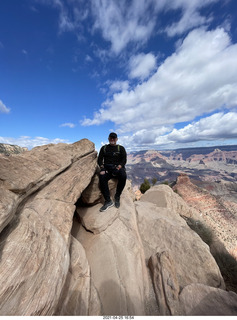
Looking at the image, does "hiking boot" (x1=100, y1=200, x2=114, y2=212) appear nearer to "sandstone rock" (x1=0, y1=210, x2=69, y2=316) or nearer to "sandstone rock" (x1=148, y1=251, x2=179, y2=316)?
"sandstone rock" (x1=148, y1=251, x2=179, y2=316)

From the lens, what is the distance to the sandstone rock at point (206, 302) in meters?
4.84

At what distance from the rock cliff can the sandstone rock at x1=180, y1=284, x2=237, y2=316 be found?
0.03m

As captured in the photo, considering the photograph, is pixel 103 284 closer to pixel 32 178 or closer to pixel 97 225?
pixel 97 225

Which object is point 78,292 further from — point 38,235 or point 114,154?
point 114,154

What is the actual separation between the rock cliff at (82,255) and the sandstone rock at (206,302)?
0.10 feet

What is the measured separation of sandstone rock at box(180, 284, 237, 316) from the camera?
15.9 ft

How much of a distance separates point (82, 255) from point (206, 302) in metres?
5.03

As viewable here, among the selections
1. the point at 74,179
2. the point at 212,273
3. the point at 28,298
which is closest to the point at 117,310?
the point at 28,298

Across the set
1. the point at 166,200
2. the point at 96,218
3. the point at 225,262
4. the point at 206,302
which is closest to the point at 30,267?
the point at 96,218

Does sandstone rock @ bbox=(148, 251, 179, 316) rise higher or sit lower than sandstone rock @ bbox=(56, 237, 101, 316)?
lower

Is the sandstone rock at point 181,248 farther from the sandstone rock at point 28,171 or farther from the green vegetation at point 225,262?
the sandstone rock at point 28,171

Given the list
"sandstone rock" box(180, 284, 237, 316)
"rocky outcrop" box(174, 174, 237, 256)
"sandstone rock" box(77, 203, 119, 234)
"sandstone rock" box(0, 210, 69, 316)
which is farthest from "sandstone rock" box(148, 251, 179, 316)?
"rocky outcrop" box(174, 174, 237, 256)

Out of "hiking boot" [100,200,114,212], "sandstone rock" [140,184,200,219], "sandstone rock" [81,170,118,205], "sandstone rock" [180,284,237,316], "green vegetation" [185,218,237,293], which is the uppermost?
"sandstone rock" [81,170,118,205]

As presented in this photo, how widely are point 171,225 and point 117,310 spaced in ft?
18.6
